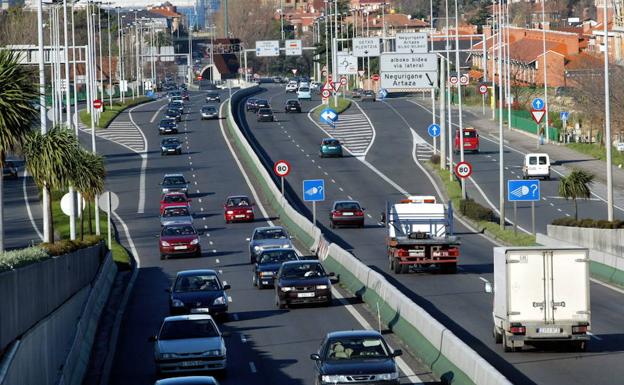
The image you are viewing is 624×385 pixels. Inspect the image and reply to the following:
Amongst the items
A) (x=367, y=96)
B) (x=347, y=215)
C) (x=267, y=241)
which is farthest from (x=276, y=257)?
(x=367, y=96)

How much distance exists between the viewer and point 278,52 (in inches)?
6890

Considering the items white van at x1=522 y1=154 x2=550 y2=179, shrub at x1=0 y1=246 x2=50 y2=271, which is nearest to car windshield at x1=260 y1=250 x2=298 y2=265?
shrub at x1=0 y1=246 x2=50 y2=271

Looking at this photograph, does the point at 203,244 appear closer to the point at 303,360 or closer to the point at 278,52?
the point at 303,360

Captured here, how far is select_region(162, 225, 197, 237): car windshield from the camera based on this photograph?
5459 cm

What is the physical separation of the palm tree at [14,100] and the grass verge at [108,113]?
8557 centimetres

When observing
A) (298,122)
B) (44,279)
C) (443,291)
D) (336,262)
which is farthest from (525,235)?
(298,122)

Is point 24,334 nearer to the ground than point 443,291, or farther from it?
farther from it

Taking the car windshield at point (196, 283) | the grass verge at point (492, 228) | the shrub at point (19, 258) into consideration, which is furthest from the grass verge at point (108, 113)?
the shrub at point (19, 258)

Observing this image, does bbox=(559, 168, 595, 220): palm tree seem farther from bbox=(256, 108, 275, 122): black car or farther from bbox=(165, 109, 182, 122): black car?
bbox=(165, 109, 182, 122): black car

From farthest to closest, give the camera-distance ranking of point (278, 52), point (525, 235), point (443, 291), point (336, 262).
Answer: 1. point (278, 52)
2. point (525, 235)
3. point (336, 262)
4. point (443, 291)

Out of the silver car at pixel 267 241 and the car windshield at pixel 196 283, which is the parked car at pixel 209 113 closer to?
the silver car at pixel 267 241

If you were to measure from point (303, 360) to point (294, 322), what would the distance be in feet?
20.4

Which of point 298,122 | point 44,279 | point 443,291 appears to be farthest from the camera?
point 298,122

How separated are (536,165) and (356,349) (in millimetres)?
57890
